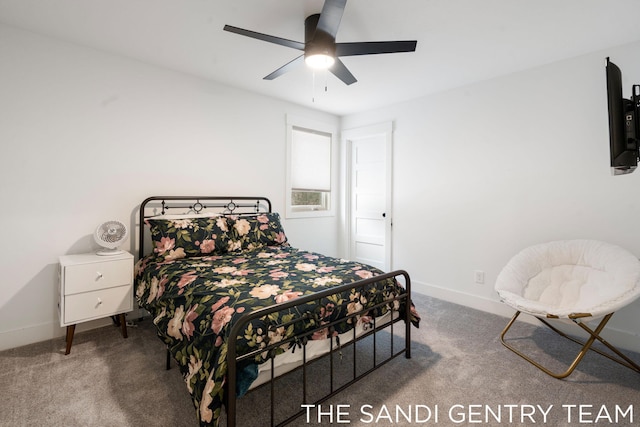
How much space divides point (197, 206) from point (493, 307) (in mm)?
3292

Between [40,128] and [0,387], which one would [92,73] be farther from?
[0,387]

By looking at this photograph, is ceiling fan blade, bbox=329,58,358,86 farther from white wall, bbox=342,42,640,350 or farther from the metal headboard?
the metal headboard

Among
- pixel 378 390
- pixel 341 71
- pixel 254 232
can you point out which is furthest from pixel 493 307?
pixel 341 71

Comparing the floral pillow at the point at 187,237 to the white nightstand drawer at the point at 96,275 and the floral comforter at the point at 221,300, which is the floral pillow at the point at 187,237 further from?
the white nightstand drawer at the point at 96,275

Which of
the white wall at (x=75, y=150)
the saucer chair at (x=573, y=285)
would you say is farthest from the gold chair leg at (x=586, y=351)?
the white wall at (x=75, y=150)

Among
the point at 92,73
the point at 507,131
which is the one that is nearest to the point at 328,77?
the point at 507,131

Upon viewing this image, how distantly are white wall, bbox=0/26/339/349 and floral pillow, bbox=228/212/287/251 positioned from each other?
0.61 metres

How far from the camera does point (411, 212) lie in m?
3.94

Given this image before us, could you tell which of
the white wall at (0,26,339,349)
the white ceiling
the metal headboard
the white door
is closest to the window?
the white door

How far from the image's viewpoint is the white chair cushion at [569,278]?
80.6 inches

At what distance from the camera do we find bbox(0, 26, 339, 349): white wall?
2.38 meters

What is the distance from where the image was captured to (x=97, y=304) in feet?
7.83

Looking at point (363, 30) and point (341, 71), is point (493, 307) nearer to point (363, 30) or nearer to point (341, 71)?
point (341, 71)

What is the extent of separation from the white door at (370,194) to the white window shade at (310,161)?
1.12ft
